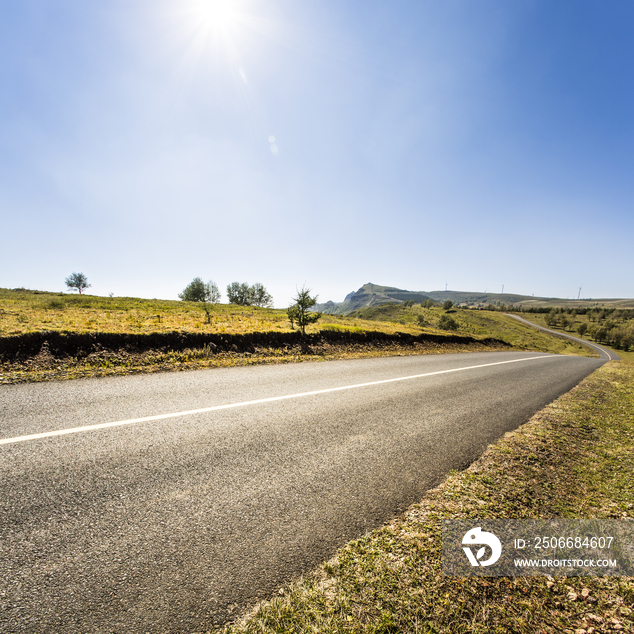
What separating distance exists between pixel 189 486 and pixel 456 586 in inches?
106

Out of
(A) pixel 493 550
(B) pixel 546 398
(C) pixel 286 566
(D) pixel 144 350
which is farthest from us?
(D) pixel 144 350

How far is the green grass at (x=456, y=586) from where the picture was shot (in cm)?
185

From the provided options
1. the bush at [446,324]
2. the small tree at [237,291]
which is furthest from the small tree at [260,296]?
the bush at [446,324]

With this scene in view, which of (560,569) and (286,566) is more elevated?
(286,566)

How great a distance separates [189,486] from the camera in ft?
10.2

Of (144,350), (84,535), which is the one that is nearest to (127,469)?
(84,535)

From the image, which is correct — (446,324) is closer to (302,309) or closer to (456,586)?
(302,309)

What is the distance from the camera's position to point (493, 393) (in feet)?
25.7

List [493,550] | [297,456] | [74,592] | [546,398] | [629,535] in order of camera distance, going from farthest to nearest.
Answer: [546,398]
[297,456]
[629,535]
[493,550]
[74,592]

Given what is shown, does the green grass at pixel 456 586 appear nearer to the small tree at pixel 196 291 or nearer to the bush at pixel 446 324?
the bush at pixel 446 324

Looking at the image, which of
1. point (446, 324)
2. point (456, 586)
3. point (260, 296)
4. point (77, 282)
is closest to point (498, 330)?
point (446, 324)

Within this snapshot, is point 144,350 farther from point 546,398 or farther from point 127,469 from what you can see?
point 546,398

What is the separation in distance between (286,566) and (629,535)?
11.1 feet

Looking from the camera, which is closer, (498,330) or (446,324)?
(446,324)
